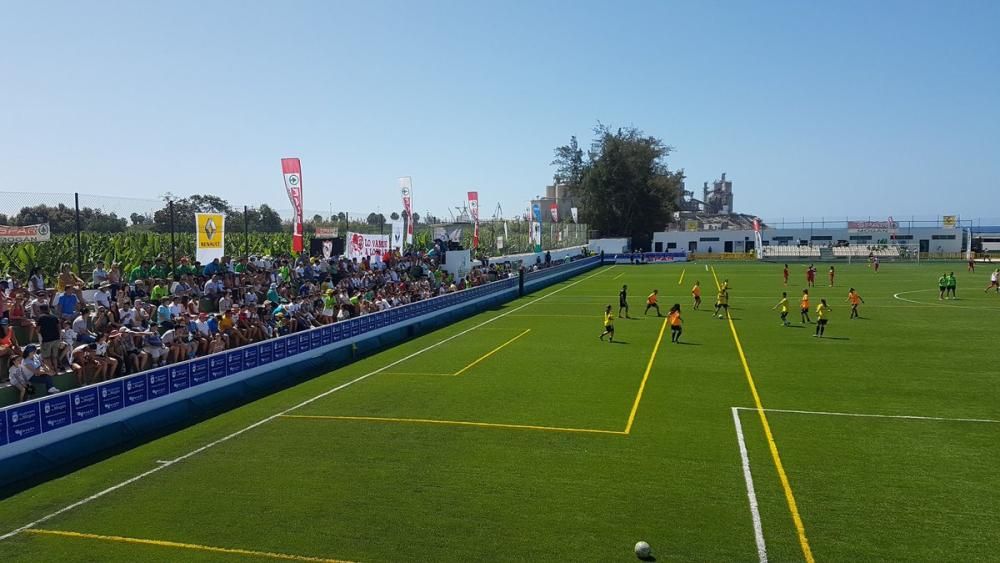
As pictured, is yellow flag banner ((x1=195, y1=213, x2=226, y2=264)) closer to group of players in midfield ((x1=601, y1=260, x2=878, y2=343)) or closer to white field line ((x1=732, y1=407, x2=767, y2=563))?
group of players in midfield ((x1=601, y1=260, x2=878, y2=343))

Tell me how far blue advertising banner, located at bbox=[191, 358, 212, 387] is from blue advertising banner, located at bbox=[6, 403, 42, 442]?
424 cm

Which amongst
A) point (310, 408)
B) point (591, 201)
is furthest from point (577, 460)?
point (591, 201)

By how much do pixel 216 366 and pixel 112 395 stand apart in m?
3.35

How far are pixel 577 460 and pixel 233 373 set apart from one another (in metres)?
10.1

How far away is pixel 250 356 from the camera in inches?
778

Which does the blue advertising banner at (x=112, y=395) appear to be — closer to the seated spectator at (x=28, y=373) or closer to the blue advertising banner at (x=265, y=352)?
the seated spectator at (x=28, y=373)

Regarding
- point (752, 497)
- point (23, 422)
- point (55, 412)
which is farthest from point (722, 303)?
point (23, 422)

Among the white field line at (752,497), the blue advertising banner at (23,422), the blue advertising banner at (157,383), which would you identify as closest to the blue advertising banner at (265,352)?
the blue advertising banner at (157,383)

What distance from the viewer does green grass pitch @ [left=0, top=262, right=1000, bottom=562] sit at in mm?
9852

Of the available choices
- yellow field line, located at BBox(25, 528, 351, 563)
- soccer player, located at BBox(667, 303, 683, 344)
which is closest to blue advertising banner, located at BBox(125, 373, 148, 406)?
yellow field line, located at BBox(25, 528, 351, 563)

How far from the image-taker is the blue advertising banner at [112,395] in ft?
48.7

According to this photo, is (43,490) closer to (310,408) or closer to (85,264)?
(310,408)

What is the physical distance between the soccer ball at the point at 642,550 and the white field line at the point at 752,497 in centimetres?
145

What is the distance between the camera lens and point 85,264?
28969 millimetres
